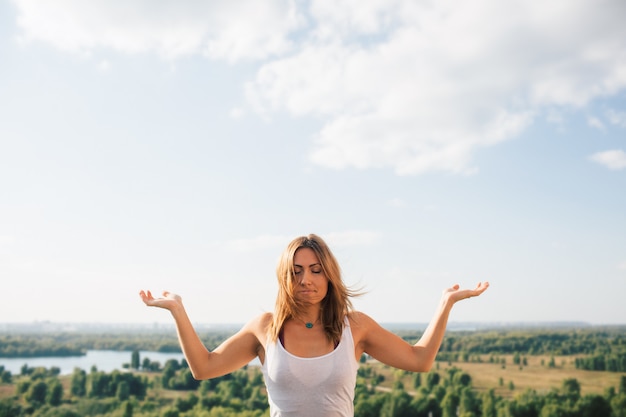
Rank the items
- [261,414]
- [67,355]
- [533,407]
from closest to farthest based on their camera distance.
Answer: [261,414]
[533,407]
[67,355]

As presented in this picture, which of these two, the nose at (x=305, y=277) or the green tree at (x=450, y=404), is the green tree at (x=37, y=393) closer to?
the green tree at (x=450, y=404)

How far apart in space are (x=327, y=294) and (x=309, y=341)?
0.73 ft

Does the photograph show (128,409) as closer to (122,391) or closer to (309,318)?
(122,391)

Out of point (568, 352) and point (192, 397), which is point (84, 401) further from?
point (568, 352)

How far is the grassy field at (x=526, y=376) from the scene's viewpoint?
73.2m

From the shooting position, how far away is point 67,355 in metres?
125

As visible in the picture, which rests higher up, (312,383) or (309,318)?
(309,318)

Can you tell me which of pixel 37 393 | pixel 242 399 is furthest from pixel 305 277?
pixel 37 393

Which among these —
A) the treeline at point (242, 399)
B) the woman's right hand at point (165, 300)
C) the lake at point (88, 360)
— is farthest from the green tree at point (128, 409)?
the woman's right hand at point (165, 300)

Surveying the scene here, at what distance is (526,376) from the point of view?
81.5m

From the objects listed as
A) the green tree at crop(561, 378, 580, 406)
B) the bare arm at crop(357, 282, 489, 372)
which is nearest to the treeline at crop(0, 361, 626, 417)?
the green tree at crop(561, 378, 580, 406)

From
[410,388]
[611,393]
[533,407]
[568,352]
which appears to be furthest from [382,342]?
[568,352]

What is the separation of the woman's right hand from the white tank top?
0.49 metres

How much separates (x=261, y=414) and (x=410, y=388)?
29488 mm
